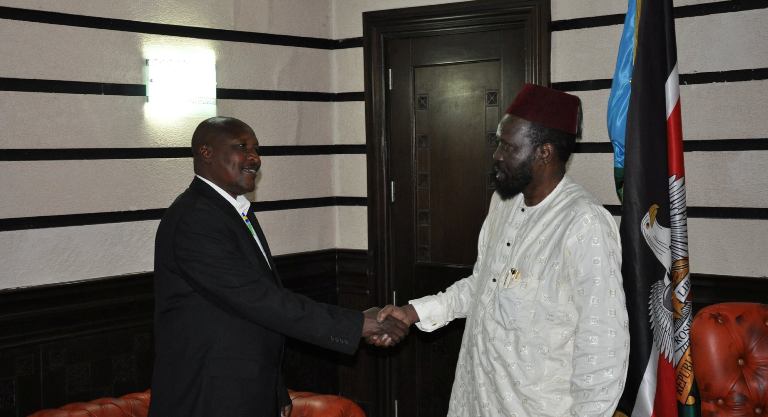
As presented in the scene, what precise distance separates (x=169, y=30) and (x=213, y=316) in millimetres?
2166

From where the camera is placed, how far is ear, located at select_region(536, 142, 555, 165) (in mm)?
3109

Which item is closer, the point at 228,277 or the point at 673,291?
the point at 673,291

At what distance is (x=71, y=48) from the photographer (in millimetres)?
4340

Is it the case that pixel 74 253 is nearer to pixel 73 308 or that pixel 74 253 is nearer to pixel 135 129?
pixel 73 308

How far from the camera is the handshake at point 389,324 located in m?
3.66

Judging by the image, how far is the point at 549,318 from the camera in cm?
293

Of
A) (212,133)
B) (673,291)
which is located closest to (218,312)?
(212,133)

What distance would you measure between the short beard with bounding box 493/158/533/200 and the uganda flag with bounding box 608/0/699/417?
1.10 ft

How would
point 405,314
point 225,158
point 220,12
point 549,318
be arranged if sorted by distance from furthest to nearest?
point 220,12, point 405,314, point 225,158, point 549,318

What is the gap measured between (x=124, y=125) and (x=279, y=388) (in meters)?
1.85

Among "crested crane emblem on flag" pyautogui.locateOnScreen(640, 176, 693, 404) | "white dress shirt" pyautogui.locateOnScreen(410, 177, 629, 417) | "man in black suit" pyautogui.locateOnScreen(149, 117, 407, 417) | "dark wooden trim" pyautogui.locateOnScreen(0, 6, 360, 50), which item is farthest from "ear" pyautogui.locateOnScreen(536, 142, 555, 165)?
"dark wooden trim" pyautogui.locateOnScreen(0, 6, 360, 50)

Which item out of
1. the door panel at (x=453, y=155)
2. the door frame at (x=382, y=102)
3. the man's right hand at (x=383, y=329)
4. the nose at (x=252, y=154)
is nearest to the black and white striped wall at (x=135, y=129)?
the door frame at (x=382, y=102)

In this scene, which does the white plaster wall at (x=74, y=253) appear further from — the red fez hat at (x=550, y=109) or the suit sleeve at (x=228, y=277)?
the red fez hat at (x=550, y=109)

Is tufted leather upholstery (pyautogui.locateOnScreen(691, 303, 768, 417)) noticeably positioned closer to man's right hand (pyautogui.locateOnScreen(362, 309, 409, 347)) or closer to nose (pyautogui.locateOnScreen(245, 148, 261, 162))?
man's right hand (pyautogui.locateOnScreen(362, 309, 409, 347))
